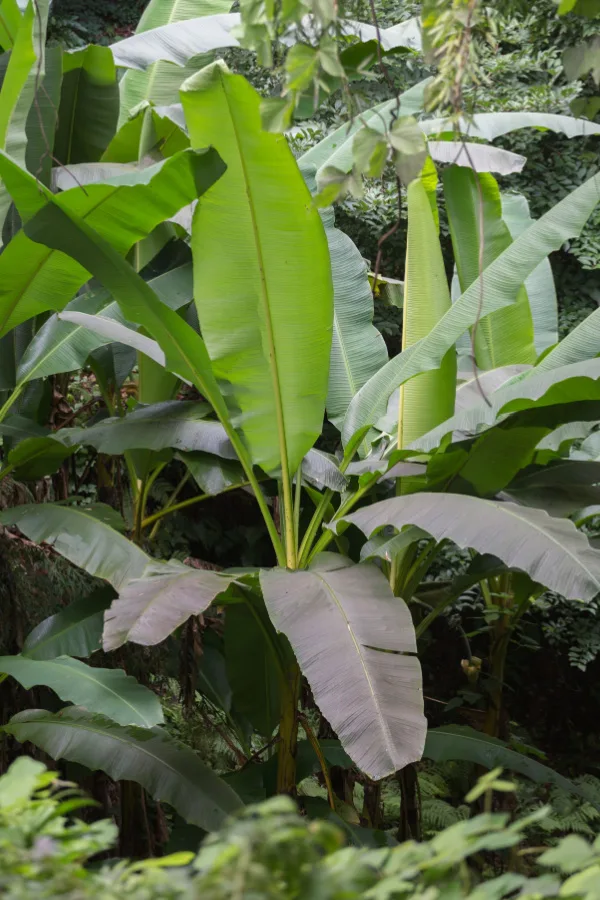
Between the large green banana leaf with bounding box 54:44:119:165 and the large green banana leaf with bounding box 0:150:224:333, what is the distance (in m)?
1.07

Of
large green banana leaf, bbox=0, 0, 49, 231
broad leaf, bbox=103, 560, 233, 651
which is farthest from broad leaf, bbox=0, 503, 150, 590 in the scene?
large green banana leaf, bbox=0, 0, 49, 231

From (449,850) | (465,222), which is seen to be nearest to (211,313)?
(465,222)

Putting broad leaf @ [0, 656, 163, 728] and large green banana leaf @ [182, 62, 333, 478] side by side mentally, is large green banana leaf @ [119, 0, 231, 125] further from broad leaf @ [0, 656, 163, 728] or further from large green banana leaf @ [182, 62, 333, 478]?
broad leaf @ [0, 656, 163, 728]

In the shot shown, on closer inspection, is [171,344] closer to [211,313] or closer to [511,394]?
[211,313]

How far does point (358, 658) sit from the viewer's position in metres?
2.27

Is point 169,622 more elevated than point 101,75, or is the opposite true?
point 101,75

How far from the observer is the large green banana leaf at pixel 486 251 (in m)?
3.56

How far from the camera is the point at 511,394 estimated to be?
2717mm

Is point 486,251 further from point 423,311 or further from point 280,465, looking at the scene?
point 280,465

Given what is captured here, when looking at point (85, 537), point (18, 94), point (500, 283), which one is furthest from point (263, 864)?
point (18, 94)

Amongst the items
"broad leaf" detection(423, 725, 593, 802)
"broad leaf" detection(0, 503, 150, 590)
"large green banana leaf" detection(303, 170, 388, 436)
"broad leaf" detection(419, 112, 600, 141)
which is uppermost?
"broad leaf" detection(419, 112, 600, 141)

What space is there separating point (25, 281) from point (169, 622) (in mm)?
1337

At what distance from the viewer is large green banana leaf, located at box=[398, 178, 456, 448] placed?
320 cm

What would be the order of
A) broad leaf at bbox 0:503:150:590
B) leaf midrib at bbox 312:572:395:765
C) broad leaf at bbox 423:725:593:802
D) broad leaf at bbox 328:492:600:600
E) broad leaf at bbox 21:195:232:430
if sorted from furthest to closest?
broad leaf at bbox 423:725:593:802
broad leaf at bbox 0:503:150:590
broad leaf at bbox 21:195:232:430
broad leaf at bbox 328:492:600:600
leaf midrib at bbox 312:572:395:765
